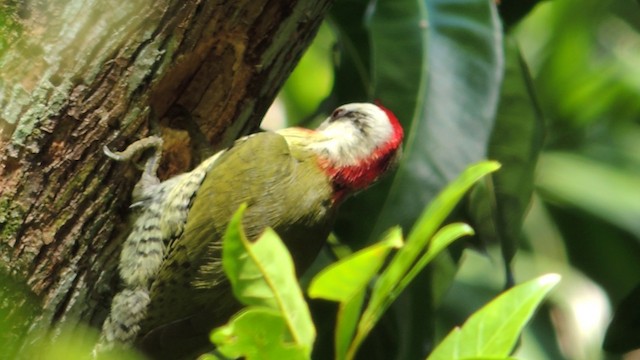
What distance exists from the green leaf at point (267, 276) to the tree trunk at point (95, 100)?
45 cm

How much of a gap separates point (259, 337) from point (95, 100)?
70cm

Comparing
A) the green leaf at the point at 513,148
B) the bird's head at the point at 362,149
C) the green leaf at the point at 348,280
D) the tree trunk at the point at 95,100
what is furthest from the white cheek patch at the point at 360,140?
the green leaf at the point at 348,280

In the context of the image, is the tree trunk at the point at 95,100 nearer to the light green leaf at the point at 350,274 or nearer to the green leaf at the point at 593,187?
the light green leaf at the point at 350,274

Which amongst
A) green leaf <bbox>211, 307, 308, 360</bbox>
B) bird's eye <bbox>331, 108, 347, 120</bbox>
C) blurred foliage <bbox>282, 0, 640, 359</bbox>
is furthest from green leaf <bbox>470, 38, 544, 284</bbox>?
green leaf <bbox>211, 307, 308, 360</bbox>

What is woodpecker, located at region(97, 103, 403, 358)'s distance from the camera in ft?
5.86

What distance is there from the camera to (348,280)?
111cm

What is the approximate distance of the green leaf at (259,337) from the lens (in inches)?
39.8

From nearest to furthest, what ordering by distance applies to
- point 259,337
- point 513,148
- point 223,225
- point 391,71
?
point 259,337, point 223,225, point 391,71, point 513,148

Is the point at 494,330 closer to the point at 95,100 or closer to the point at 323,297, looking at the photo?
the point at 323,297

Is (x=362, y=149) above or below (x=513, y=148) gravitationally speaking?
above

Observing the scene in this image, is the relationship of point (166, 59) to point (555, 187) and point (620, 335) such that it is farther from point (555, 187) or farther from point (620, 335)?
point (555, 187)

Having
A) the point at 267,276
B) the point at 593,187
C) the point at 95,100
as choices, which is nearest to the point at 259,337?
the point at 267,276

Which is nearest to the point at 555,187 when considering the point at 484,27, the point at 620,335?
the point at 620,335

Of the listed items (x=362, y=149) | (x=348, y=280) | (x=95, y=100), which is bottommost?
(x=362, y=149)
